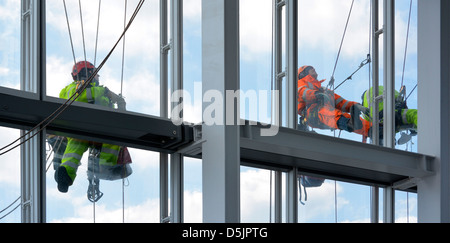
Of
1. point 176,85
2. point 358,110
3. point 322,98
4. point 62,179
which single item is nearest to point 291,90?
point 322,98

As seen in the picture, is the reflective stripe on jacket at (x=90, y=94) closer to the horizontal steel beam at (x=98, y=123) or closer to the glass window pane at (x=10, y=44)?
the horizontal steel beam at (x=98, y=123)

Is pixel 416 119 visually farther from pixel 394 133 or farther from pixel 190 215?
pixel 190 215

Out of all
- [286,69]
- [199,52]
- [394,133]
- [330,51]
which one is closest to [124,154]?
[199,52]

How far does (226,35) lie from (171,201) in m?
1.71

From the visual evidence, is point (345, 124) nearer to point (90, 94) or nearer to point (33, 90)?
point (90, 94)

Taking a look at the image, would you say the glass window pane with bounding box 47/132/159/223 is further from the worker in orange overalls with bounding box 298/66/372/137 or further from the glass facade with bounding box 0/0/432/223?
the worker in orange overalls with bounding box 298/66/372/137

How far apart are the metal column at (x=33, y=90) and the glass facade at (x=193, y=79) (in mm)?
71

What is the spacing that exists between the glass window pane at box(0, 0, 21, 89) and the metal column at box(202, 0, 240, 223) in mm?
1715

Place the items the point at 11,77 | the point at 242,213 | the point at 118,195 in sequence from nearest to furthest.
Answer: the point at 11,77 → the point at 118,195 → the point at 242,213

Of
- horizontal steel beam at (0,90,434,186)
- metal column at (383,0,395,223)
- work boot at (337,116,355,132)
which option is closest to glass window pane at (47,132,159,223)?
horizontal steel beam at (0,90,434,186)

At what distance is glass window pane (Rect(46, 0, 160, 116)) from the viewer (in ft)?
29.6

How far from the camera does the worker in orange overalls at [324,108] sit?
10.9 m

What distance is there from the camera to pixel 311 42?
11016 millimetres

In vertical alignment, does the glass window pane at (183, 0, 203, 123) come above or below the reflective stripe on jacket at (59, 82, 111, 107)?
above
